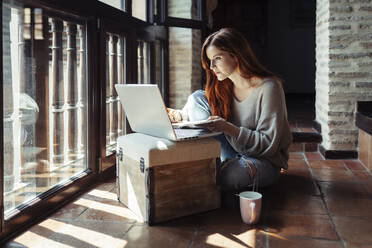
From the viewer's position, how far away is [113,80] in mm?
3346

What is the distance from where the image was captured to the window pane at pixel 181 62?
441 cm

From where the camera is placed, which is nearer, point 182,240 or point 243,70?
point 182,240

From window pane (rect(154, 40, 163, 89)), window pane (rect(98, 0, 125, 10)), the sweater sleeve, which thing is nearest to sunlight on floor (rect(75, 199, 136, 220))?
the sweater sleeve

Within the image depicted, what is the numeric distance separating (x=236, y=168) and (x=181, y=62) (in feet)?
7.62

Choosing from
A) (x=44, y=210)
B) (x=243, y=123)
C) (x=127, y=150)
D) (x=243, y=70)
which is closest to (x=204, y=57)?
(x=243, y=70)

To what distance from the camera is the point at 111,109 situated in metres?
→ 3.39

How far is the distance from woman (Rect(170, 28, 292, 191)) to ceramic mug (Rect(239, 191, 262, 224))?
26 centimetres

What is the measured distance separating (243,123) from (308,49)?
25.3ft

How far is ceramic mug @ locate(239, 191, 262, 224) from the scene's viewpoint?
2.00 m

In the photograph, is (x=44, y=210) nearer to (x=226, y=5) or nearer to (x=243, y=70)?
(x=243, y=70)

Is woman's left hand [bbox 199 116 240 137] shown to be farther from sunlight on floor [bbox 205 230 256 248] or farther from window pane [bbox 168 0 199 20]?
window pane [bbox 168 0 199 20]

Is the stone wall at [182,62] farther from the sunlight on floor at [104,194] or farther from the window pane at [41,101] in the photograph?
the sunlight on floor at [104,194]

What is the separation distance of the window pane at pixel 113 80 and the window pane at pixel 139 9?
16.8 inches

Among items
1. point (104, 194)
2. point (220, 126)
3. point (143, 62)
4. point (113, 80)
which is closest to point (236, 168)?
point (220, 126)
